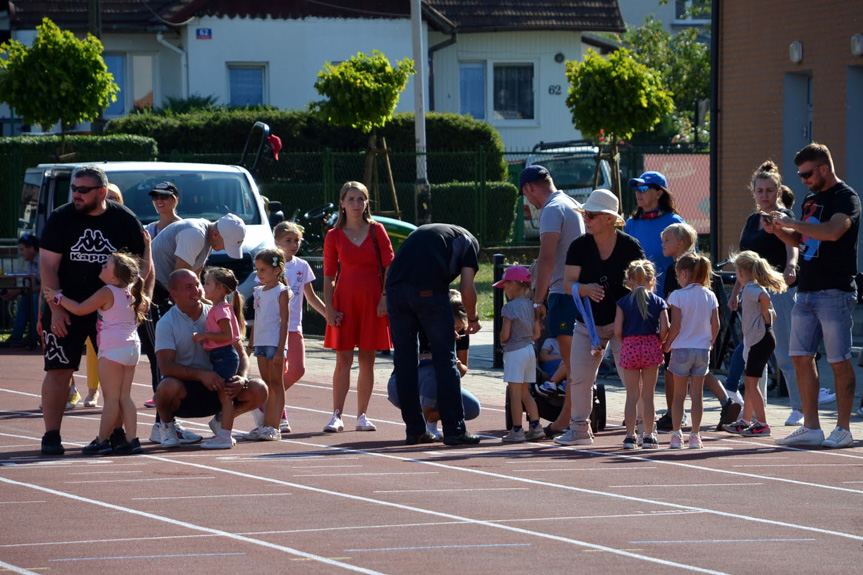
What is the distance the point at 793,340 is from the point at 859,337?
6.02 meters

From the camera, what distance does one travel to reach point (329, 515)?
739 centimetres

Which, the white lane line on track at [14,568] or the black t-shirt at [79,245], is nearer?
the white lane line on track at [14,568]

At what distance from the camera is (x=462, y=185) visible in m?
28.6

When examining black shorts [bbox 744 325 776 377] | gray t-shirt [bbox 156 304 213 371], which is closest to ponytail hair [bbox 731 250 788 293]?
black shorts [bbox 744 325 776 377]

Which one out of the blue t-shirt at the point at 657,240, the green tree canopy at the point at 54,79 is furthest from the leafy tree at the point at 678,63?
the blue t-shirt at the point at 657,240

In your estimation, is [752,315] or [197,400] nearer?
[197,400]

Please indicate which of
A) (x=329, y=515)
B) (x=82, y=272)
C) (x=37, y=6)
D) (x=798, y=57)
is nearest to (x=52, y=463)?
(x=82, y=272)

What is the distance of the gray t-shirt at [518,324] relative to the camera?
10.2 m

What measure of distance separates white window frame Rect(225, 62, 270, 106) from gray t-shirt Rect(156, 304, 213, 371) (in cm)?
2717

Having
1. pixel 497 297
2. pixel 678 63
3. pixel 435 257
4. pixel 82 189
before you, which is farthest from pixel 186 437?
pixel 678 63

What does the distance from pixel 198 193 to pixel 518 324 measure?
24.7 feet

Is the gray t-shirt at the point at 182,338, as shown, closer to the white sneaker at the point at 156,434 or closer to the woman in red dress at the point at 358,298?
the white sneaker at the point at 156,434

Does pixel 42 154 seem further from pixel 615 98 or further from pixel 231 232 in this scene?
pixel 231 232

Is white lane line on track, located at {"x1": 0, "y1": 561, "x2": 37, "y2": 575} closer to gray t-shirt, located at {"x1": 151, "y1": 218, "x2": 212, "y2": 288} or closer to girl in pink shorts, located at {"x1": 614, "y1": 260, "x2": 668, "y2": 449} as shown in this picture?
gray t-shirt, located at {"x1": 151, "y1": 218, "x2": 212, "y2": 288}
